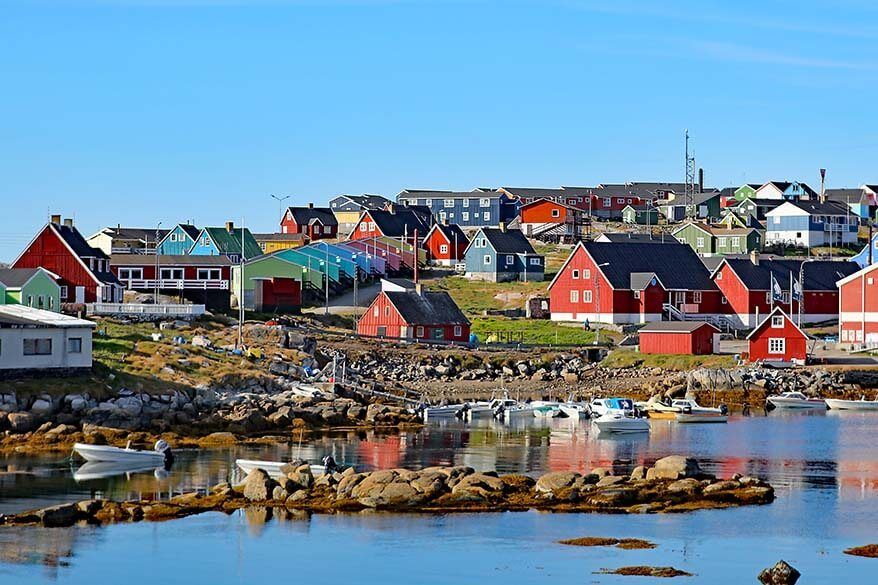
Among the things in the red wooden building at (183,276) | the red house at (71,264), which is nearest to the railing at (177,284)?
the red wooden building at (183,276)

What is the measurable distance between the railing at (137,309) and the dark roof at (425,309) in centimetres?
1246

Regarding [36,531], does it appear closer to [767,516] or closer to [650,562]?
[650,562]

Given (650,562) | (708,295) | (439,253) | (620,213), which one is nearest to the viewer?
(650,562)

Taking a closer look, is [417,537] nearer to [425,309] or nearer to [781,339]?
[781,339]

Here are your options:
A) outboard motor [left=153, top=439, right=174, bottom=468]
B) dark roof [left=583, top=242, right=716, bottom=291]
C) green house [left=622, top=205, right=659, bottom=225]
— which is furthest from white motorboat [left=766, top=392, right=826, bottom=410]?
green house [left=622, top=205, right=659, bottom=225]

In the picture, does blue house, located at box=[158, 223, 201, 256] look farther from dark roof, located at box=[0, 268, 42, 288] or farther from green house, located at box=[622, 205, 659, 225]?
green house, located at box=[622, 205, 659, 225]

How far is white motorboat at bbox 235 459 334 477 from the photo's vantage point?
40.2m

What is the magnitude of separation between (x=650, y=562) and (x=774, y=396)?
3819 cm

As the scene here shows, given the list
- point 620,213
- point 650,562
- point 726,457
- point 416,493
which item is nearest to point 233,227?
point 620,213

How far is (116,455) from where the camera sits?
146 feet

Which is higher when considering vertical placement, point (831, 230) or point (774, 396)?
point (831, 230)

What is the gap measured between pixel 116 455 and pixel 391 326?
34.7m

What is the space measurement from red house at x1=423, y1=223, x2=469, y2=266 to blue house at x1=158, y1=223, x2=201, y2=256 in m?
17.9

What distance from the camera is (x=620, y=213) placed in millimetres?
140375
